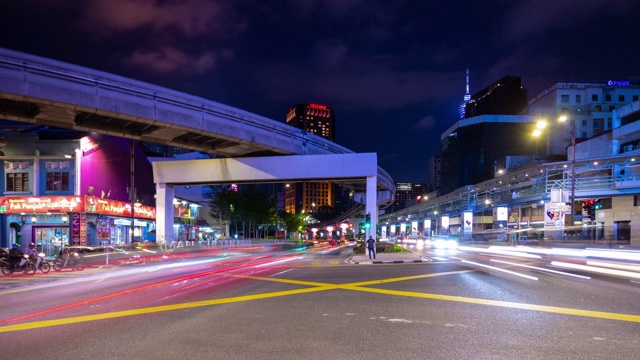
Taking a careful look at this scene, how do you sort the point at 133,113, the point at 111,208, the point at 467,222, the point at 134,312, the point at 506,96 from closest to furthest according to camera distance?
the point at 134,312 → the point at 133,113 → the point at 111,208 → the point at 467,222 → the point at 506,96

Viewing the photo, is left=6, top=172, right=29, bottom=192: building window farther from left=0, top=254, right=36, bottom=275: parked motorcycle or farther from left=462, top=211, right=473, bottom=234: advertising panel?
left=462, top=211, right=473, bottom=234: advertising panel

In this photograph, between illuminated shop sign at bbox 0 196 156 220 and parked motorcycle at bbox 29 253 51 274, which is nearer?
parked motorcycle at bbox 29 253 51 274

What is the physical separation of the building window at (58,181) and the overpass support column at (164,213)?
24.3ft

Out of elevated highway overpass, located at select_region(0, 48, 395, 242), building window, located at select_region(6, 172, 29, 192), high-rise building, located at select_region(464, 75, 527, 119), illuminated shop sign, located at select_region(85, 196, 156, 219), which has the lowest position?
illuminated shop sign, located at select_region(85, 196, 156, 219)

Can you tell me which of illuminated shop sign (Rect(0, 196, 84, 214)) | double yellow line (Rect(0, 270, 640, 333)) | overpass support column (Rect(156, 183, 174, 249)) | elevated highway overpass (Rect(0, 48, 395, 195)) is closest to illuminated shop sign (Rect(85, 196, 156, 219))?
illuminated shop sign (Rect(0, 196, 84, 214))

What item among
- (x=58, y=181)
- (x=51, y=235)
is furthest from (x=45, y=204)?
(x=51, y=235)

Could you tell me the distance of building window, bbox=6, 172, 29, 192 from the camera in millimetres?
37594

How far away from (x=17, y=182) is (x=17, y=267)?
1883 cm

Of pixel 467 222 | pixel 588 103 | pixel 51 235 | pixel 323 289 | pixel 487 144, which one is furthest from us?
pixel 487 144

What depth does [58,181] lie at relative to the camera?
37750 millimetres

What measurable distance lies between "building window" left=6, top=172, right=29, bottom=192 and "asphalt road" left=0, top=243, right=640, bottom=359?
25833 mm

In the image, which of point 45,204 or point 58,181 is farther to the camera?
point 58,181

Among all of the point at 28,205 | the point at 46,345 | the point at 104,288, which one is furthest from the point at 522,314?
the point at 28,205

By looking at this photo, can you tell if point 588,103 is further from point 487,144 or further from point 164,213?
point 164,213
